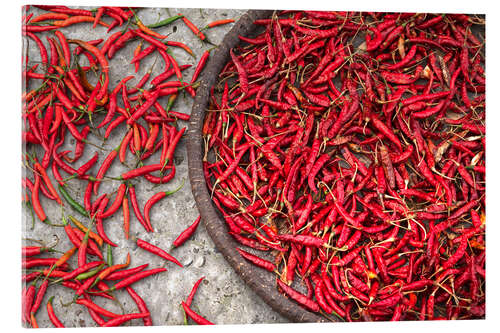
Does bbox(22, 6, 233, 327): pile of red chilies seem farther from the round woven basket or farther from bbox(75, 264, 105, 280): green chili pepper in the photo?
the round woven basket

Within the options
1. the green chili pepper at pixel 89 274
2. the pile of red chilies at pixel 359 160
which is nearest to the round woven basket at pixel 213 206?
the pile of red chilies at pixel 359 160

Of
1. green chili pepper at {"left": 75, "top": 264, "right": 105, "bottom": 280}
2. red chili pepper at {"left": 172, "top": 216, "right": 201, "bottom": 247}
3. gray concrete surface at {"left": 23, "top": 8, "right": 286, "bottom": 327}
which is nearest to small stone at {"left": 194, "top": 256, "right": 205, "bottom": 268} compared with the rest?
gray concrete surface at {"left": 23, "top": 8, "right": 286, "bottom": 327}

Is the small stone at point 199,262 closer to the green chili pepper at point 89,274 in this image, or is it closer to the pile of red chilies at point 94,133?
the pile of red chilies at point 94,133

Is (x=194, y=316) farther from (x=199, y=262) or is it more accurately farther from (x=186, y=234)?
(x=186, y=234)
